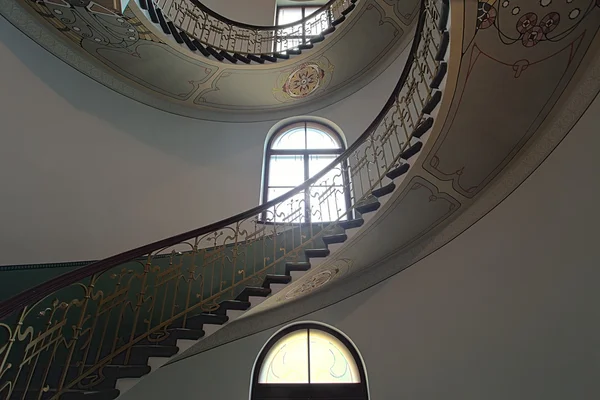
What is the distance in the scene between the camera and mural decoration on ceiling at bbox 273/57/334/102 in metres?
6.55

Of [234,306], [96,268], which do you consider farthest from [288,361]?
[96,268]

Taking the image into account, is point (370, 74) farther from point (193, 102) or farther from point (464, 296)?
point (464, 296)

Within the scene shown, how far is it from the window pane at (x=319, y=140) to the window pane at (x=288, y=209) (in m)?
1.10

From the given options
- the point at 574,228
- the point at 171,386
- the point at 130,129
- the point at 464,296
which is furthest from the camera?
the point at 130,129

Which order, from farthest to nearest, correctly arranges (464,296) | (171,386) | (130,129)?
(130,129) < (171,386) < (464,296)

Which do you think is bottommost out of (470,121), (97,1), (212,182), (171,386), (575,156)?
(171,386)

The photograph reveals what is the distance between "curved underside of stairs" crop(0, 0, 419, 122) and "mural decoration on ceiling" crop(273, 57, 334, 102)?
0.06ft

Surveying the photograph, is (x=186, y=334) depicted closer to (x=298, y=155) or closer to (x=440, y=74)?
(x=440, y=74)

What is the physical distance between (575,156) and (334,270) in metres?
2.53

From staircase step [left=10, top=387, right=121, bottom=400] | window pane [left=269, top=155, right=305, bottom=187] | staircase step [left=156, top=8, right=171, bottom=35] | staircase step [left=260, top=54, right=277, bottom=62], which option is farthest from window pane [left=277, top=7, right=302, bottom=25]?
staircase step [left=10, top=387, right=121, bottom=400]

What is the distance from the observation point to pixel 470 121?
3.12m

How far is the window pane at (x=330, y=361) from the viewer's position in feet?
14.1

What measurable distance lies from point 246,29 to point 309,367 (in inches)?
256

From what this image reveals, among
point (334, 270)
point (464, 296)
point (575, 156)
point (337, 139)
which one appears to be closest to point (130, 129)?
point (337, 139)
